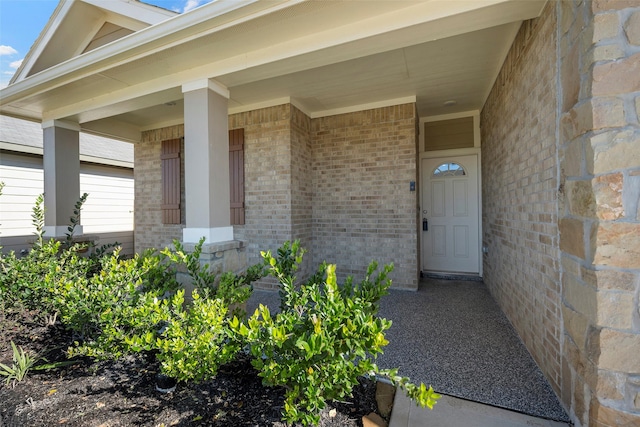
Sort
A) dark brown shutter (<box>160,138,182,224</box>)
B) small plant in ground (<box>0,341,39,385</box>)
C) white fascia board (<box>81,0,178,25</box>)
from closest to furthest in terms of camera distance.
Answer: small plant in ground (<box>0,341,39,385</box>)
white fascia board (<box>81,0,178,25</box>)
dark brown shutter (<box>160,138,182,224</box>)

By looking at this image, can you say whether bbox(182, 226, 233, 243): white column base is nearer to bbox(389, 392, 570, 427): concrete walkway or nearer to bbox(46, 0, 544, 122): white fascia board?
bbox(46, 0, 544, 122): white fascia board

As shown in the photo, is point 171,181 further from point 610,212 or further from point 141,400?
point 610,212

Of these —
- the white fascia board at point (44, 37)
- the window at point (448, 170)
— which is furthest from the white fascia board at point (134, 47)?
the window at point (448, 170)

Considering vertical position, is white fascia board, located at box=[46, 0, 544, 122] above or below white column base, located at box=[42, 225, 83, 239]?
above

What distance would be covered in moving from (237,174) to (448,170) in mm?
3677

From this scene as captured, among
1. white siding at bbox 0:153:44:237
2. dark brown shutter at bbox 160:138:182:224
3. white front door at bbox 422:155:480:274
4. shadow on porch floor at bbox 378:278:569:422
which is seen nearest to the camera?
shadow on porch floor at bbox 378:278:569:422

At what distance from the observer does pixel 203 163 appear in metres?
3.00

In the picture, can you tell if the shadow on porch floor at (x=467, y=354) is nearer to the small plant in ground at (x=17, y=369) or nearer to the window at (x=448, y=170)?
the window at (x=448, y=170)

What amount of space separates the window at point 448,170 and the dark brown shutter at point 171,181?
4.77 metres

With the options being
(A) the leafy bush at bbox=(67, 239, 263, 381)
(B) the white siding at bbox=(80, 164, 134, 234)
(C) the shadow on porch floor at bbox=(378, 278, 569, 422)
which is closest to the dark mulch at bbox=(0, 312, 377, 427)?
(A) the leafy bush at bbox=(67, 239, 263, 381)

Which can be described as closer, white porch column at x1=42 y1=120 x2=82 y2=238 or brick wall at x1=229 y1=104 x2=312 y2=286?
white porch column at x1=42 y1=120 x2=82 y2=238

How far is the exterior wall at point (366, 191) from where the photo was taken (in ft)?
14.5

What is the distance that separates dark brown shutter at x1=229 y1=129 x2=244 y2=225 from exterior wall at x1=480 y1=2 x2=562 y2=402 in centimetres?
367

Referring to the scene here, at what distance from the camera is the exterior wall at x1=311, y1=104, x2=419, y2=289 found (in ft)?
14.5
